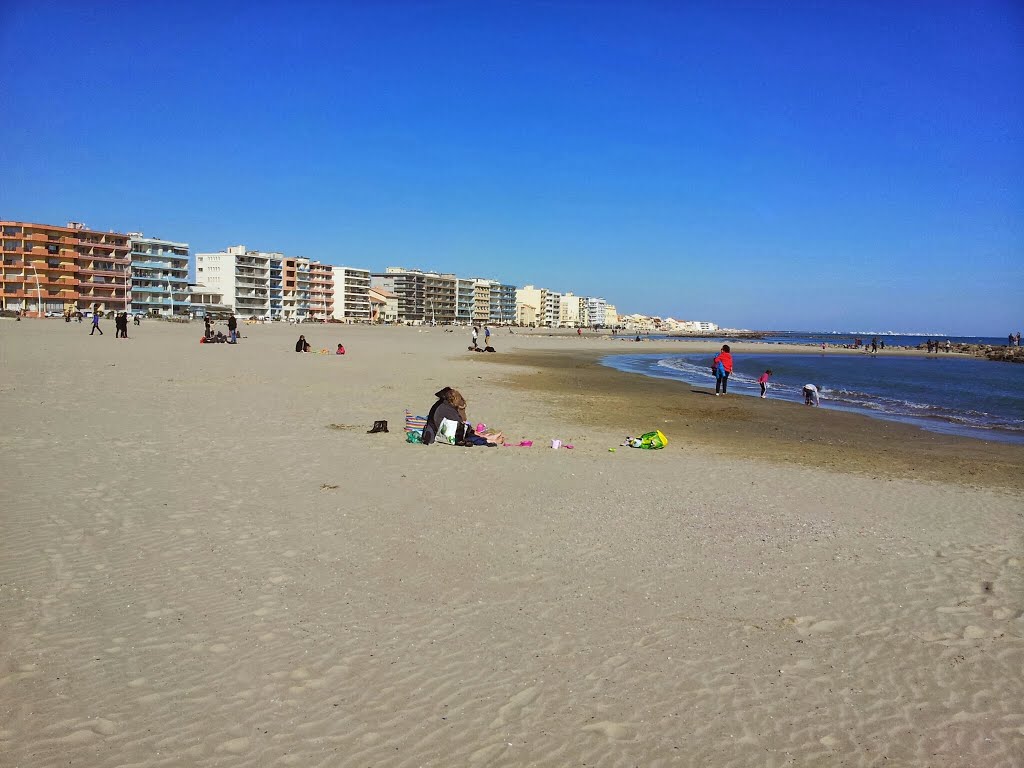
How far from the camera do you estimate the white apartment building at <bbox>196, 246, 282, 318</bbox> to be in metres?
116

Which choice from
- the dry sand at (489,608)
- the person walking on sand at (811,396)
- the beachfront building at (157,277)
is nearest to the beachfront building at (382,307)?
the beachfront building at (157,277)

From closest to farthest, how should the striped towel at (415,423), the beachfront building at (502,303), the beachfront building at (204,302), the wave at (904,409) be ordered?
the striped towel at (415,423)
the wave at (904,409)
the beachfront building at (204,302)
the beachfront building at (502,303)

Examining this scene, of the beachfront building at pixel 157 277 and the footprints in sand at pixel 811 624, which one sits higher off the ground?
the beachfront building at pixel 157 277

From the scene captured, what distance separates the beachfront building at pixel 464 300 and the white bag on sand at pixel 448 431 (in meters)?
158

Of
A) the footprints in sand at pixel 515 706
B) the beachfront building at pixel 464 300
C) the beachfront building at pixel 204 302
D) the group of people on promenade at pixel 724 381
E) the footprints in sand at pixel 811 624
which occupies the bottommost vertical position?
the footprints in sand at pixel 515 706

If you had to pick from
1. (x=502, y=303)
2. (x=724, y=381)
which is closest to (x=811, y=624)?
(x=724, y=381)

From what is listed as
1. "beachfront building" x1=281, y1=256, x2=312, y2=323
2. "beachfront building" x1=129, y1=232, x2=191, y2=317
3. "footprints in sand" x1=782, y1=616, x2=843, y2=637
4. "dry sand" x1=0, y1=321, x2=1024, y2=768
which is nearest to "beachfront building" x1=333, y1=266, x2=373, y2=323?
"beachfront building" x1=281, y1=256, x2=312, y2=323

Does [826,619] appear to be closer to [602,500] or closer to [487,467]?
[602,500]

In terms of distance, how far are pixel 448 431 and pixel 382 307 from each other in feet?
465

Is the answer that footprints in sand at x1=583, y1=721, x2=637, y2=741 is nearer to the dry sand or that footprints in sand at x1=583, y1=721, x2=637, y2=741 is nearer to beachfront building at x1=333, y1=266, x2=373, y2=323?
the dry sand

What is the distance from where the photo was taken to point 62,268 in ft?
298

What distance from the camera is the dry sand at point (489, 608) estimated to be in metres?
3.38

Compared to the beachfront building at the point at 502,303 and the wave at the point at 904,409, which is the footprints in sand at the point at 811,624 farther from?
the beachfront building at the point at 502,303

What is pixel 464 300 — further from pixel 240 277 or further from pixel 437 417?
pixel 437 417
